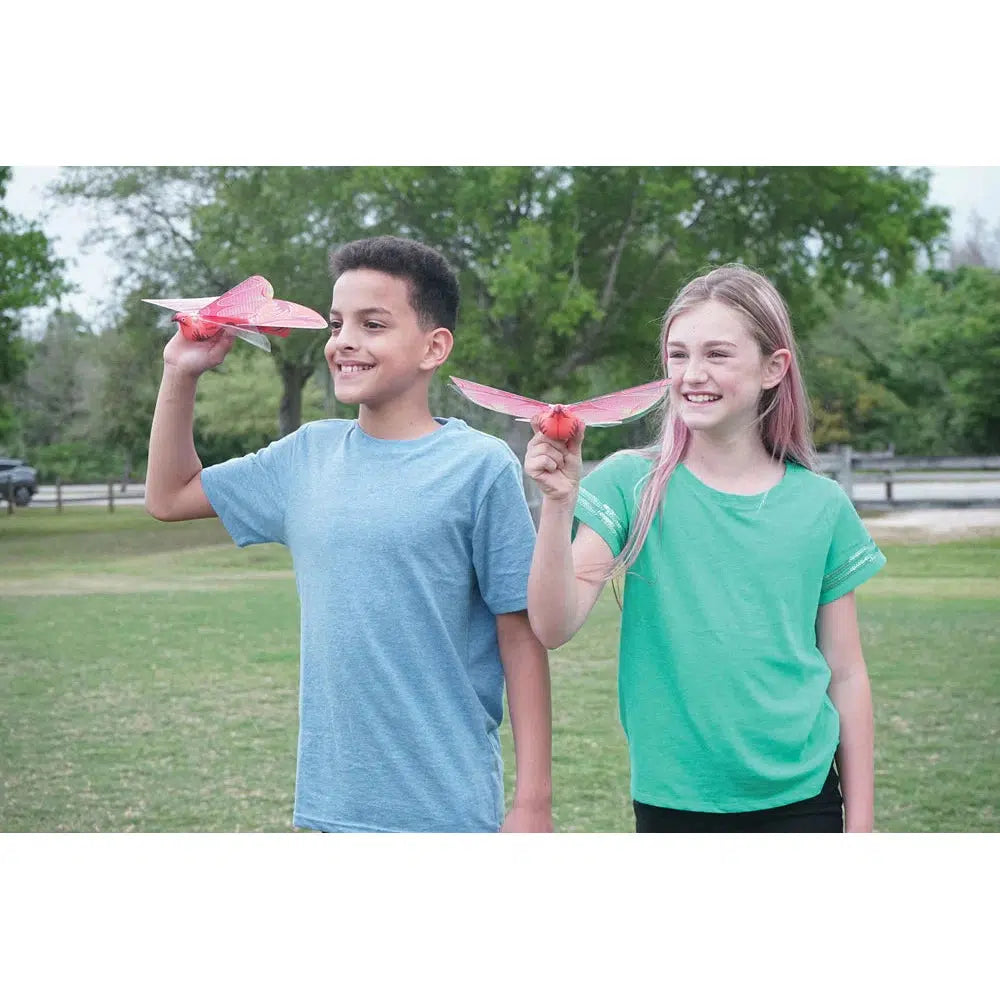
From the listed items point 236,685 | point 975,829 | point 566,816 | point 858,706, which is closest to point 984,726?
point 975,829

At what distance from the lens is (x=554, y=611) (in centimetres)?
142

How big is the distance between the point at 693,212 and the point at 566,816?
622cm

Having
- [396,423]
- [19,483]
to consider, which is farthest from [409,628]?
[19,483]

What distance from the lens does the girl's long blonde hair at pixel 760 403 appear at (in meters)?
1.60

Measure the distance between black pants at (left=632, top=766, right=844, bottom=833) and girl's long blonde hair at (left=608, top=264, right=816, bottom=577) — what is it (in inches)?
12.9

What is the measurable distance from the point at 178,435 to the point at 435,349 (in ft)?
1.17

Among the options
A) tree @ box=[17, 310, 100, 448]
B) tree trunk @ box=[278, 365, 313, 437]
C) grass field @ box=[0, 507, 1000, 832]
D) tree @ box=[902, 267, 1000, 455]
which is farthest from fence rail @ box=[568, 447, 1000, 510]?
tree @ box=[17, 310, 100, 448]

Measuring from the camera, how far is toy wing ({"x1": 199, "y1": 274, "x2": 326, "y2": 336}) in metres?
1.62

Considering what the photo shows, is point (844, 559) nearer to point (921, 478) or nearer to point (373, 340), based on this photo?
point (373, 340)

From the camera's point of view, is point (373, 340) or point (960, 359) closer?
point (373, 340)

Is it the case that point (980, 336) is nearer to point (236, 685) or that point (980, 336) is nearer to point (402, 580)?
point (236, 685)

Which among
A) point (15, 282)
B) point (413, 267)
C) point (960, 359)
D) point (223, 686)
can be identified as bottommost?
point (223, 686)

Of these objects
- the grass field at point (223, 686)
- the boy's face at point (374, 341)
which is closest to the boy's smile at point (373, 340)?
the boy's face at point (374, 341)

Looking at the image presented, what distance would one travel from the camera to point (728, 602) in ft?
5.22
